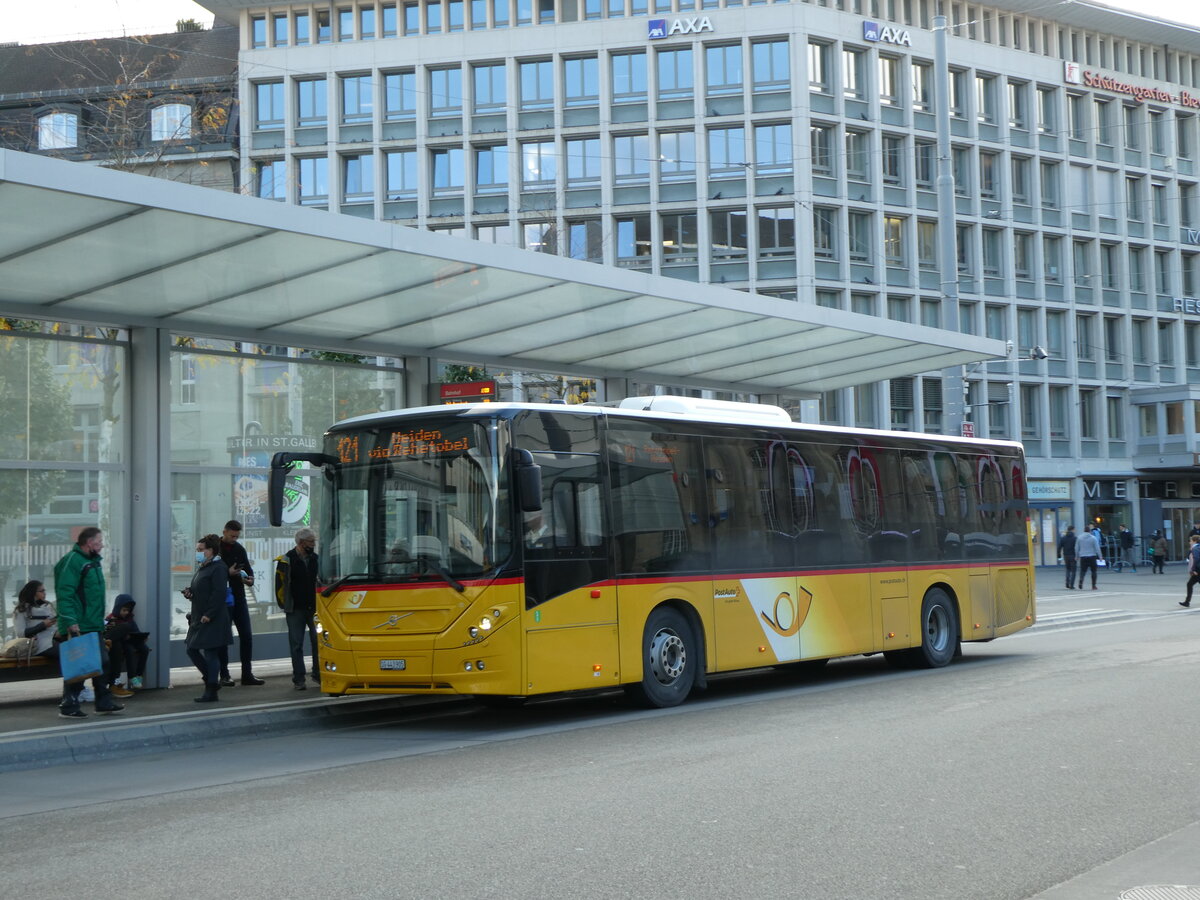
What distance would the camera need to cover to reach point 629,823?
7.52m

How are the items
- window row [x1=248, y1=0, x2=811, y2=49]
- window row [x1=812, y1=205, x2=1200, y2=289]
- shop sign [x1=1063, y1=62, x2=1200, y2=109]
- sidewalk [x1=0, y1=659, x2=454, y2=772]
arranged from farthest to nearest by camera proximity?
shop sign [x1=1063, y1=62, x2=1200, y2=109] < window row [x1=248, y1=0, x2=811, y2=49] < window row [x1=812, y1=205, x2=1200, y2=289] < sidewalk [x1=0, y1=659, x2=454, y2=772]

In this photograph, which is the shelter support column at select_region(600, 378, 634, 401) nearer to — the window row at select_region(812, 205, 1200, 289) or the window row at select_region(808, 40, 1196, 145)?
the window row at select_region(812, 205, 1200, 289)

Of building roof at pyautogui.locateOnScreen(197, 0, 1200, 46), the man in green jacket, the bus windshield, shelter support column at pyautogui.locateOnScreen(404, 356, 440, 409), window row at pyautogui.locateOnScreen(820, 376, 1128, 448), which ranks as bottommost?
the man in green jacket

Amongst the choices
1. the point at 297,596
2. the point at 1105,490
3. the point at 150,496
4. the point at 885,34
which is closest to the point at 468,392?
the point at 297,596

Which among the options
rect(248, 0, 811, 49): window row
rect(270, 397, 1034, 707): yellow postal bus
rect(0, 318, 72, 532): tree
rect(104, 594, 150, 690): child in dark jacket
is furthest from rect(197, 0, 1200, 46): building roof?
rect(104, 594, 150, 690): child in dark jacket

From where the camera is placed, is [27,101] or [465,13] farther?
[465,13]

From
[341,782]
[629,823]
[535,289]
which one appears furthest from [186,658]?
[629,823]

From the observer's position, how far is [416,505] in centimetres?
1256

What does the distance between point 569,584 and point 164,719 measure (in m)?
3.62

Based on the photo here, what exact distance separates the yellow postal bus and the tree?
8.58 ft

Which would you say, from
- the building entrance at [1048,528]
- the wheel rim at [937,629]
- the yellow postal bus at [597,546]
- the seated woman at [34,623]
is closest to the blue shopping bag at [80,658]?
the seated woman at [34,623]

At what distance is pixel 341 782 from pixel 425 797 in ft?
3.37

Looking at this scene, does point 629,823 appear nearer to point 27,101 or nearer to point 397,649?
point 397,649

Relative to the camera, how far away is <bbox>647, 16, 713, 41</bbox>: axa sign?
2073 inches
